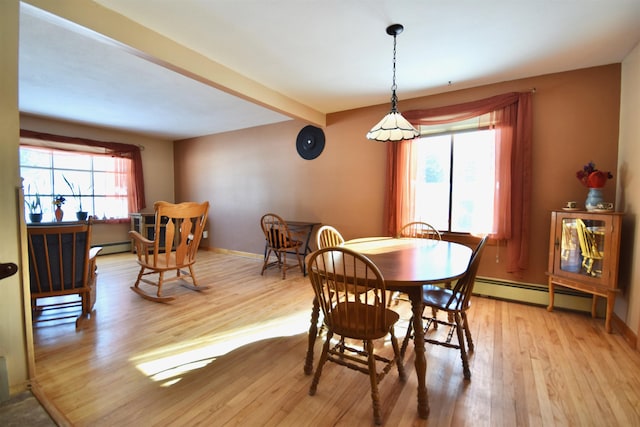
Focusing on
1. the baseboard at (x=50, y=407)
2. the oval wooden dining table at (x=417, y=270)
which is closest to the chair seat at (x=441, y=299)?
the oval wooden dining table at (x=417, y=270)

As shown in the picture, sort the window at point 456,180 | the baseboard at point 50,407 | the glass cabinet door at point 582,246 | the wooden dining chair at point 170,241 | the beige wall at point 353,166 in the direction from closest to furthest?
1. the baseboard at point 50,407
2. the glass cabinet door at point 582,246
3. the beige wall at point 353,166
4. the wooden dining chair at point 170,241
5. the window at point 456,180

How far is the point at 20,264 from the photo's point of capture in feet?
5.00

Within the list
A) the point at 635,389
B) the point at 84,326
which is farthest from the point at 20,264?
the point at 635,389

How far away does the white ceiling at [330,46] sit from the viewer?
1.84 metres

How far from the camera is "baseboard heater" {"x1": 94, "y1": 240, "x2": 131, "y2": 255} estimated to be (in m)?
5.18

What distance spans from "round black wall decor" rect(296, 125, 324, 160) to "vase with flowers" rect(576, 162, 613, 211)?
298 centimetres

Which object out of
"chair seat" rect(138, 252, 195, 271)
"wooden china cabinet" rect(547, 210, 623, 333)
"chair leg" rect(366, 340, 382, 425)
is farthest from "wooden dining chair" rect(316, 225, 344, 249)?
"wooden china cabinet" rect(547, 210, 623, 333)

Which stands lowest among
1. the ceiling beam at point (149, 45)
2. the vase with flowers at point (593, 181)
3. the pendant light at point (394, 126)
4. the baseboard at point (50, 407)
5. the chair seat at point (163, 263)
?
Answer: the baseboard at point (50, 407)

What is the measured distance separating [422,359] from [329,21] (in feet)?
7.23

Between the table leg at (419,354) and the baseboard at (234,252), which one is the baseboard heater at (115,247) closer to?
the baseboard at (234,252)

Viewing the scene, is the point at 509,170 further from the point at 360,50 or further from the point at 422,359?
the point at 422,359

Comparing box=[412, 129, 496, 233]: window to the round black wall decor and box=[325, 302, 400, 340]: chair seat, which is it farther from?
box=[325, 302, 400, 340]: chair seat

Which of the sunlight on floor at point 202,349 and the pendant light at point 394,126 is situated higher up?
the pendant light at point 394,126

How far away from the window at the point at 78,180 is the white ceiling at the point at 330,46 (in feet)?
4.22
